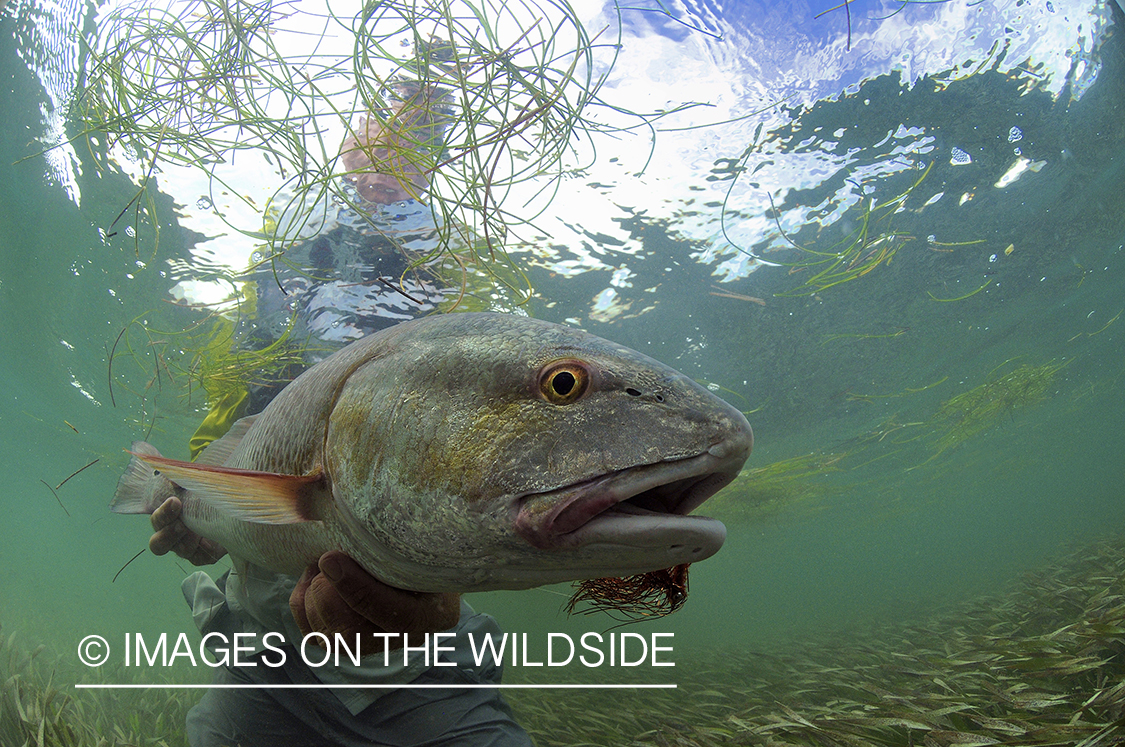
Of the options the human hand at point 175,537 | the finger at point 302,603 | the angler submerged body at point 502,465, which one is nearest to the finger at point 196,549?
the human hand at point 175,537

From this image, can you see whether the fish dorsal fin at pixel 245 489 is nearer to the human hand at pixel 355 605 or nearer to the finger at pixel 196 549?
the human hand at pixel 355 605

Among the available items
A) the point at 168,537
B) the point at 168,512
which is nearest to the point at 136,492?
the point at 168,537

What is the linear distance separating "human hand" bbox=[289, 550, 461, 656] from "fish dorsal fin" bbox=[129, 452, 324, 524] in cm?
21

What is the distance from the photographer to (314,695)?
317 cm

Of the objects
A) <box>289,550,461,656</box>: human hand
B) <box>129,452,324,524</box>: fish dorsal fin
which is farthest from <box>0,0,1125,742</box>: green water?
<box>129,452,324,524</box>: fish dorsal fin

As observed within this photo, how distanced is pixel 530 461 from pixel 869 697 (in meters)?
6.65

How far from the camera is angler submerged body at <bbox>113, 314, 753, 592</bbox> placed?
118cm

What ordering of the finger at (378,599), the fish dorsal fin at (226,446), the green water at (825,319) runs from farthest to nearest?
the green water at (825,319)
the fish dorsal fin at (226,446)
the finger at (378,599)

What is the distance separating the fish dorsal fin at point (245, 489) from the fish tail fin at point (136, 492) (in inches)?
72.7

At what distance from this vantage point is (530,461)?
1.23m

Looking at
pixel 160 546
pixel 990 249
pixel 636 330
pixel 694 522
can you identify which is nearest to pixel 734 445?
pixel 694 522

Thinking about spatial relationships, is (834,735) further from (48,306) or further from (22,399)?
(22,399)

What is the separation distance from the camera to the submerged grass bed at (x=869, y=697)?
3.89 metres

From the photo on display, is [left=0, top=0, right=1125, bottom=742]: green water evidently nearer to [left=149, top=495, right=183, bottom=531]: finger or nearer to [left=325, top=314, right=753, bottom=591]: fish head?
[left=149, top=495, right=183, bottom=531]: finger
